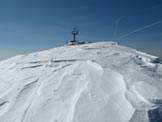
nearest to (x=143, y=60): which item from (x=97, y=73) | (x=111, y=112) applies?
(x=97, y=73)

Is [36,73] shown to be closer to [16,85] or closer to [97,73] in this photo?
[16,85]

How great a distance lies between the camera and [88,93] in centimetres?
150

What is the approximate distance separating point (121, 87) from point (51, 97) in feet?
3.34

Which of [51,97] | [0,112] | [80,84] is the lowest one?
[0,112]

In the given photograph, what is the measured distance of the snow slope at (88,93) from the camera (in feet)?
3.96

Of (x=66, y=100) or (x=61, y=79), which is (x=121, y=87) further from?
(x=61, y=79)

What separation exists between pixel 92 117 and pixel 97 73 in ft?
2.98

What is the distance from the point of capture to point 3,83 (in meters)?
2.27

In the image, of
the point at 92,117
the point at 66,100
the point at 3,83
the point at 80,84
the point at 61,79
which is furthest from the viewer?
the point at 3,83

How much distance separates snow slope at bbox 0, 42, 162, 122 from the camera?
121 centimetres

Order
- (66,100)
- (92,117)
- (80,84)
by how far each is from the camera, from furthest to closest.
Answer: (80,84), (66,100), (92,117)

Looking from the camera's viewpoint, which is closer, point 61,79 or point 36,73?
point 61,79

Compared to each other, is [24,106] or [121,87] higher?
[121,87]

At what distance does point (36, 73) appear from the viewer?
2383 millimetres
